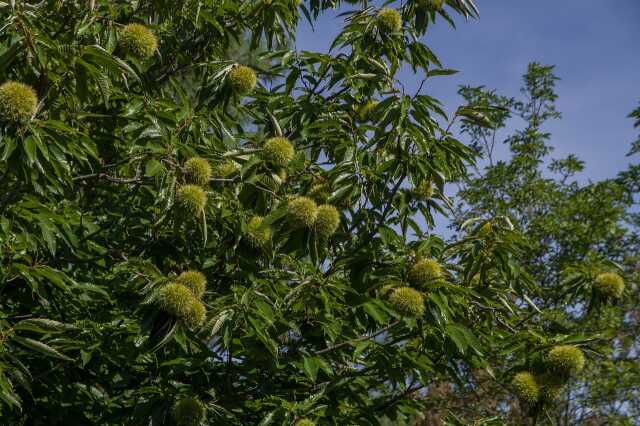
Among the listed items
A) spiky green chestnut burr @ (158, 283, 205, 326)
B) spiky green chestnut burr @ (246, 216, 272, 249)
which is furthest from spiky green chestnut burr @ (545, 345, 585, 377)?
spiky green chestnut burr @ (158, 283, 205, 326)

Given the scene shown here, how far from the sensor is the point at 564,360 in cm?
248

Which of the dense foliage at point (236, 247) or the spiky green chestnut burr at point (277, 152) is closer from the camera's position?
the dense foliage at point (236, 247)

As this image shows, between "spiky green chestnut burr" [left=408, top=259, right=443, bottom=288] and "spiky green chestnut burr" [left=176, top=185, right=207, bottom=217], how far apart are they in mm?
884

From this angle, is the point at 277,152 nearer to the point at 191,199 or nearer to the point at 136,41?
the point at 191,199

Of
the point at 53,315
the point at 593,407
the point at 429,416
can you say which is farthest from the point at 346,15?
the point at 593,407

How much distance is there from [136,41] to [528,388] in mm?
2093

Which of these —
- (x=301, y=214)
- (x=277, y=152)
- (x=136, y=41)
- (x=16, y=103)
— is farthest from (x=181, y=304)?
(x=136, y=41)

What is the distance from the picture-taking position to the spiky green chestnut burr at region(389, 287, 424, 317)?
2496 millimetres

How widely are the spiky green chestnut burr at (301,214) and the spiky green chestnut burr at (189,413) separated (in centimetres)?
78

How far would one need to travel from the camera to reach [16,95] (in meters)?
2.31

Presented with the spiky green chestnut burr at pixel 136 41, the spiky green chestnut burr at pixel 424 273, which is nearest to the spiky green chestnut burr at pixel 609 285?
the spiky green chestnut burr at pixel 424 273

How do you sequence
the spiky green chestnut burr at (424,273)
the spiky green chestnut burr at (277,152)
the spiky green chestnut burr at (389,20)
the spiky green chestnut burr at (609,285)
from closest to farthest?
the spiky green chestnut burr at (424,273) < the spiky green chestnut burr at (277,152) < the spiky green chestnut burr at (609,285) < the spiky green chestnut burr at (389,20)

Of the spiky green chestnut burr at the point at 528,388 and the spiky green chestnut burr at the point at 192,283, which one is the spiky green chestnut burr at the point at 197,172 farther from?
the spiky green chestnut burr at the point at 528,388

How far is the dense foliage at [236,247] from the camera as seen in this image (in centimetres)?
246
